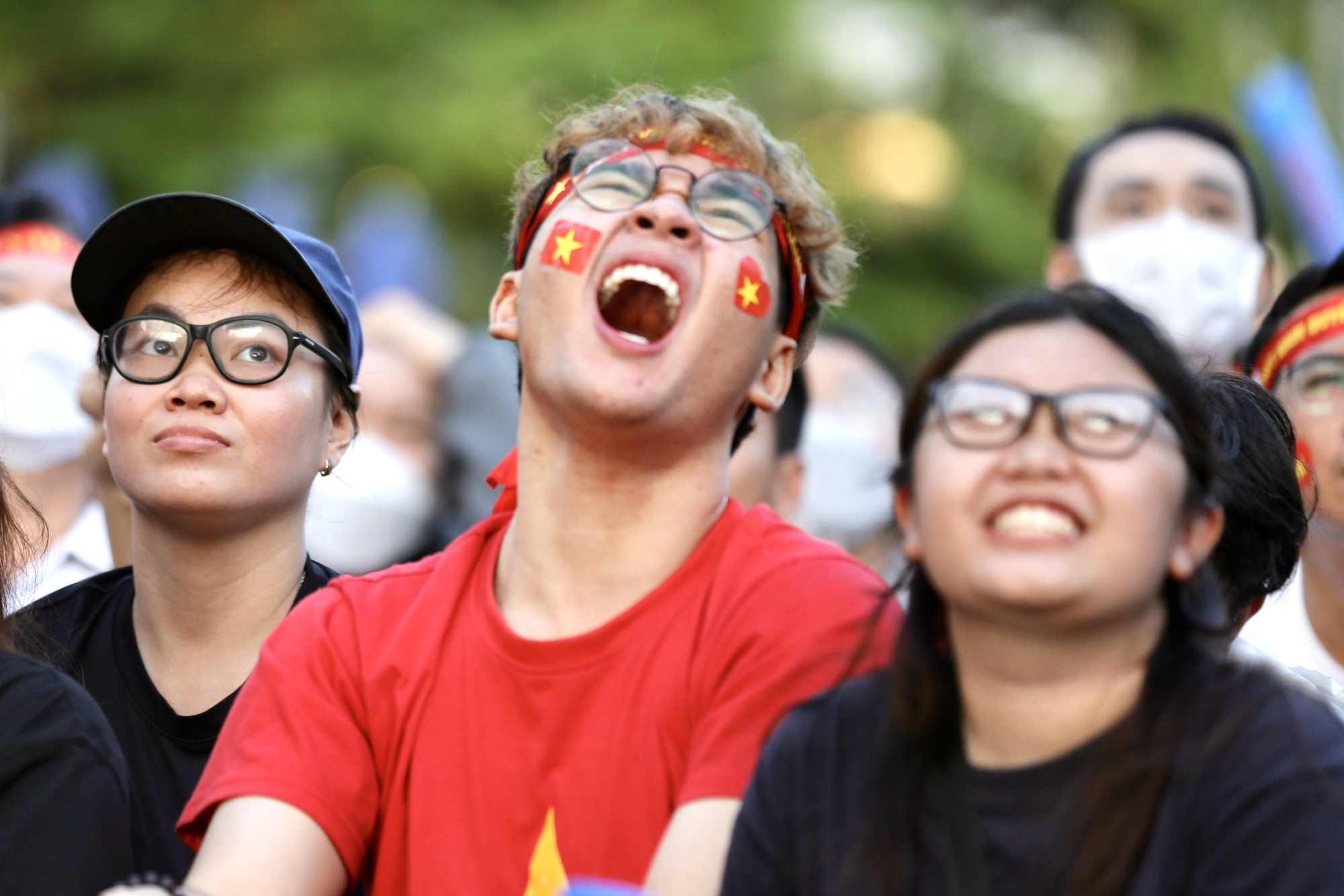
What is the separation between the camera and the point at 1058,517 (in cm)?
224

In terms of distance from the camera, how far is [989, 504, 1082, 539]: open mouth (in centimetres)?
224

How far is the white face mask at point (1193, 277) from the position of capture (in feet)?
18.4

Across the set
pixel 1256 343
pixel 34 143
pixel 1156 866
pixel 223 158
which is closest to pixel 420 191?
pixel 223 158

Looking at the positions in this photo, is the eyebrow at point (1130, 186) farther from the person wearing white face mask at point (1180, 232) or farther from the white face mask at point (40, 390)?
the white face mask at point (40, 390)

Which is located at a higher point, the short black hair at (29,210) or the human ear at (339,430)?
the short black hair at (29,210)

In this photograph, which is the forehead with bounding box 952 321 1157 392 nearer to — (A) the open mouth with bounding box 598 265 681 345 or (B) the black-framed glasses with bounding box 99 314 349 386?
(A) the open mouth with bounding box 598 265 681 345

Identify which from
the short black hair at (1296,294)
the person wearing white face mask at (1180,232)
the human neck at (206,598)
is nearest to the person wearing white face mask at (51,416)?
the human neck at (206,598)

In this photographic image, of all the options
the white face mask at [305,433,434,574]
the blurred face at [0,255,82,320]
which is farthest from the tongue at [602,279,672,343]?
the white face mask at [305,433,434,574]

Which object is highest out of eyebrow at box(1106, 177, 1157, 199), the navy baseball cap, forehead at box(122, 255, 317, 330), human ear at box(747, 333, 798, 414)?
eyebrow at box(1106, 177, 1157, 199)

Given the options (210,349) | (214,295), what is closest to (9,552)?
(210,349)

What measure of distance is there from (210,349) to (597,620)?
3.69ft

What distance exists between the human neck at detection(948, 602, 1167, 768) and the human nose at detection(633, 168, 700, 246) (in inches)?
38.6

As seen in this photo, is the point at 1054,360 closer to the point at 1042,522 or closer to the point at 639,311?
the point at 1042,522

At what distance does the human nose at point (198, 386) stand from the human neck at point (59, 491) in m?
1.56
